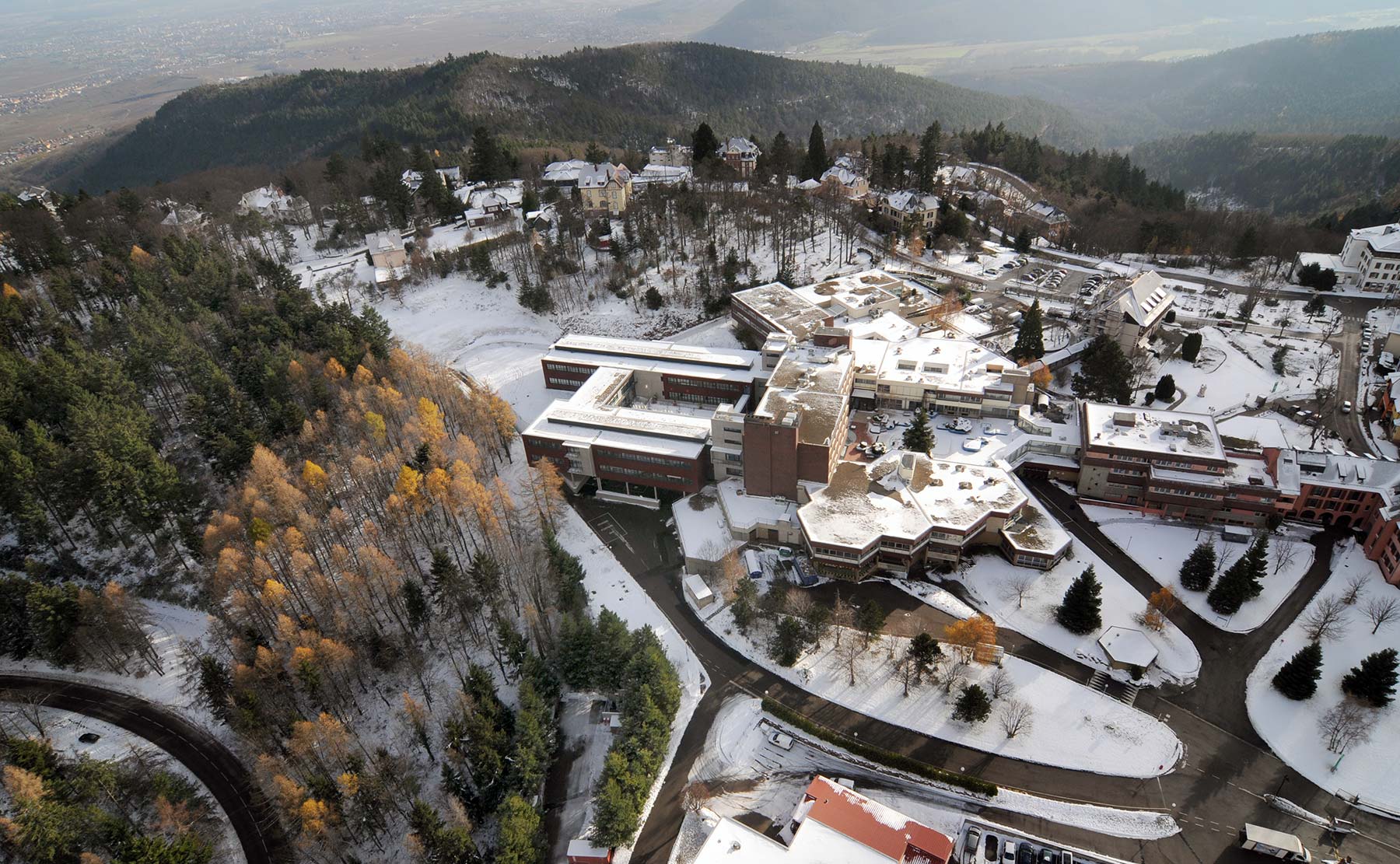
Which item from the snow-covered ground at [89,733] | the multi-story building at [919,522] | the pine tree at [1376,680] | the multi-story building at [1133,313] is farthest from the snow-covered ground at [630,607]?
the multi-story building at [1133,313]

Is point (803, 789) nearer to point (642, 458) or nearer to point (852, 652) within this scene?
point (852, 652)

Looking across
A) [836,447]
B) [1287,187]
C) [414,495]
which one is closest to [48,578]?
[414,495]

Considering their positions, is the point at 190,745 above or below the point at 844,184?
below

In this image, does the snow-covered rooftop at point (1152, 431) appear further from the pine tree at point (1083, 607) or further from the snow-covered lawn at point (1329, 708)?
the pine tree at point (1083, 607)

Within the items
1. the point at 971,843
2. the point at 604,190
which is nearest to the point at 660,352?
the point at 604,190

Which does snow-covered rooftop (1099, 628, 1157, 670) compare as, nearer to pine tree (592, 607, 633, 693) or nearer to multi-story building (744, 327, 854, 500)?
multi-story building (744, 327, 854, 500)
